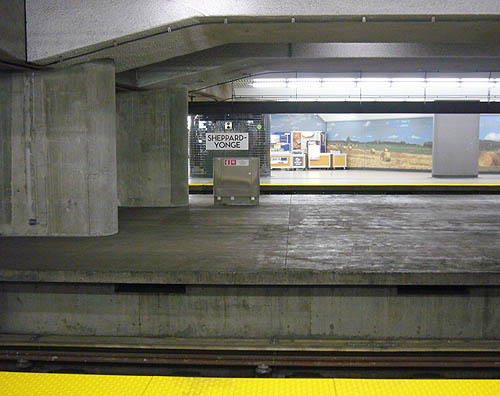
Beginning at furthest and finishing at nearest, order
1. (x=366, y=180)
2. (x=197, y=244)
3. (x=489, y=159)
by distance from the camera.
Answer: (x=489, y=159)
(x=366, y=180)
(x=197, y=244)

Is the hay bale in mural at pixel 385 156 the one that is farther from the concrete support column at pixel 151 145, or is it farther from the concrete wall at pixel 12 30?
the concrete wall at pixel 12 30

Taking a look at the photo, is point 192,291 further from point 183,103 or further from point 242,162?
point 183,103

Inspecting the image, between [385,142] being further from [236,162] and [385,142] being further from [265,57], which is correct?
[265,57]

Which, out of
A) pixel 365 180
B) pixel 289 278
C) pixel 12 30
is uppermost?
pixel 12 30

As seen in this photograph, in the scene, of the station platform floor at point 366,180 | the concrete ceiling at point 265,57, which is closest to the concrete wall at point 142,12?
the concrete ceiling at point 265,57

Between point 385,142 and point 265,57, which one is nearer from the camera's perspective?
point 265,57

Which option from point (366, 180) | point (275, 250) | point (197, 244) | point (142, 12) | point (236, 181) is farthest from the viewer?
point (366, 180)

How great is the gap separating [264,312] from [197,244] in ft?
6.65

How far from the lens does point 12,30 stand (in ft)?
25.3

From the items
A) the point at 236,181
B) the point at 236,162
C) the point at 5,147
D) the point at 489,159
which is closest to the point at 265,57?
the point at 236,162

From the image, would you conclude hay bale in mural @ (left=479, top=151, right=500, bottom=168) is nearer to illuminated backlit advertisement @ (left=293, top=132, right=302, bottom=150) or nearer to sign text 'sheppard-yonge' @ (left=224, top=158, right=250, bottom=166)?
illuminated backlit advertisement @ (left=293, top=132, right=302, bottom=150)

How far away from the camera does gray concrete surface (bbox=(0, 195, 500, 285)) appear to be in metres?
6.10

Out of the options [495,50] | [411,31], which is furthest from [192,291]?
[495,50]

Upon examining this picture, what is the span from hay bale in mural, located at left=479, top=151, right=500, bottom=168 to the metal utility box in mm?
18056
